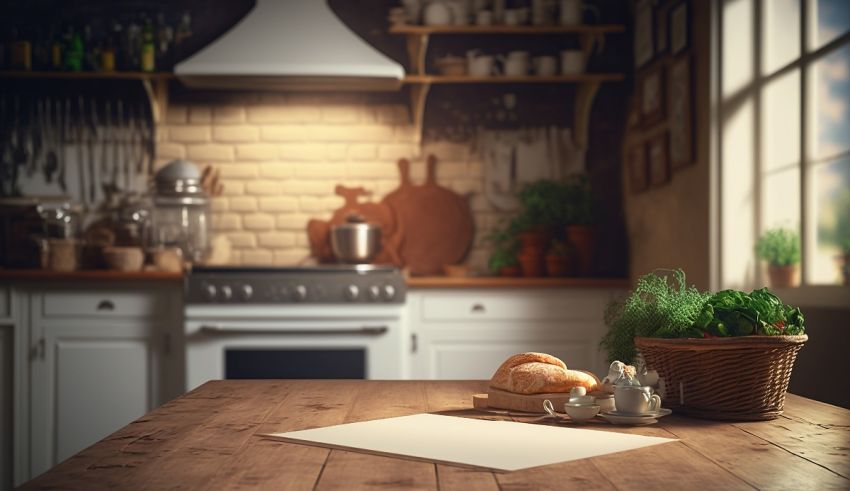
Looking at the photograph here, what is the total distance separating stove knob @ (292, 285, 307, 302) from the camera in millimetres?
3932

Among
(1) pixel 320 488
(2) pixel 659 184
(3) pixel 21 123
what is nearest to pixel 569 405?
(1) pixel 320 488

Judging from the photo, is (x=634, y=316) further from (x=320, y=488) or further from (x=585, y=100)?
(x=585, y=100)

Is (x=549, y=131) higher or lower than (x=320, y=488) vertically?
higher

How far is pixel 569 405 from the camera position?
142 centimetres

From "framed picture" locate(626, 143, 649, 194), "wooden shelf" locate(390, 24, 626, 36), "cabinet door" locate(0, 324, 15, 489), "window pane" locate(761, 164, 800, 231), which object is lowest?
"cabinet door" locate(0, 324, 15, 489)

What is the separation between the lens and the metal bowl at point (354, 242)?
14.5ft

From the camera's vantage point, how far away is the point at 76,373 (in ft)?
13.3

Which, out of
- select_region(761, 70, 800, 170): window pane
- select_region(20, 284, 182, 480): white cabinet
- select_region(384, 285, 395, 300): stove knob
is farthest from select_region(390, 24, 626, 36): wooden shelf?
select_region(20, 284, 182, 480): white cabinet

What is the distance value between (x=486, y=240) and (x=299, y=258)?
91 centimetres

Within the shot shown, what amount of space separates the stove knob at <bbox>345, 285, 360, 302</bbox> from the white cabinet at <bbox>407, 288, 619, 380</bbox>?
27cm

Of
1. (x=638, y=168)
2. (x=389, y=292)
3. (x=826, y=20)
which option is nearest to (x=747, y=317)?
(x=826, y=20)

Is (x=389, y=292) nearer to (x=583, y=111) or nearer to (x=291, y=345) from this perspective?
(x=291, y=345)

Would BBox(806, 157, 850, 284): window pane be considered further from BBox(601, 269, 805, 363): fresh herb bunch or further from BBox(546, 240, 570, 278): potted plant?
BBox(546, 240, 570, 278): potted plant

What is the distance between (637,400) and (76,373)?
3.18 metres
